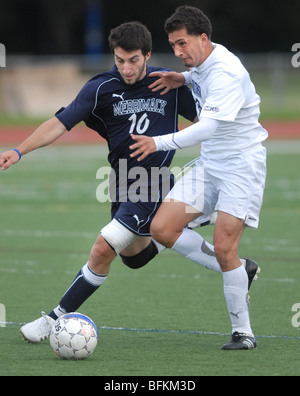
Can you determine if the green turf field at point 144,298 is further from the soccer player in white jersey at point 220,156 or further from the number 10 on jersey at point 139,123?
the number 10 on jersey at point 139,123

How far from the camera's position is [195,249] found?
6.51m

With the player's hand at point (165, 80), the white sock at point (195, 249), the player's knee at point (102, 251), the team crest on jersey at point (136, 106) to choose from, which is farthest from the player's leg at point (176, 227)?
the player's hand at point (165, 80)

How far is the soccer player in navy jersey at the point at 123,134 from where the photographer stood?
20.6ft

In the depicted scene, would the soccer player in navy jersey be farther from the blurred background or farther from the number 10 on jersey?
the blurred background

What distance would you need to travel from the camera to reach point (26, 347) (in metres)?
6.14

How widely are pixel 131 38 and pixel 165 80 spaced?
1.70ft

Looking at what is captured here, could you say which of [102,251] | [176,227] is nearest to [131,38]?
[176,227]

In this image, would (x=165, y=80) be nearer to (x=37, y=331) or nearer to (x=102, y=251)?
(x=102, y=251)

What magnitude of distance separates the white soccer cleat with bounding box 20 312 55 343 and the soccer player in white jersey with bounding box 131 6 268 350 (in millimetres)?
1004

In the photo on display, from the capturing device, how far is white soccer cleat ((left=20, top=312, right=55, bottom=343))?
245 inches

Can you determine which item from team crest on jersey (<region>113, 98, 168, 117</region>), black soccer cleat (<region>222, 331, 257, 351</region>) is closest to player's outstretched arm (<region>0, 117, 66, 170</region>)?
team crest on jersey (<region>113, 98, 168, 117</region>)

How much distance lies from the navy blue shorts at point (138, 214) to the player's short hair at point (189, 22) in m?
1.26

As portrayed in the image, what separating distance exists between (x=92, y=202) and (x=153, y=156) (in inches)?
320
